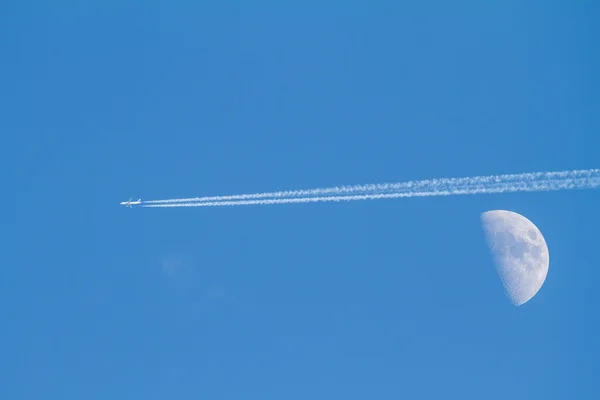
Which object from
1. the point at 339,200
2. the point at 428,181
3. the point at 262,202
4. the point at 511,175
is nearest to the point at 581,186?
the point at 511,175

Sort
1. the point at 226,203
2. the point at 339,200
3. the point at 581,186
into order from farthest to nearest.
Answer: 1. the point at 226,203
2. the point at 339,200
3. the point at 581,186

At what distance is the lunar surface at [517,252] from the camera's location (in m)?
75.3

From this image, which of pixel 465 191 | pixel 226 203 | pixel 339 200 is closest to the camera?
pixel 465 191

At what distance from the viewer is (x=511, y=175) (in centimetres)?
6994

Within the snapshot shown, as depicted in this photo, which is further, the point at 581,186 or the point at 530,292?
the point at 530,292

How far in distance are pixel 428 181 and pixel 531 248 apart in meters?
12.0

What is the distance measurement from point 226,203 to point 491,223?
24.7m

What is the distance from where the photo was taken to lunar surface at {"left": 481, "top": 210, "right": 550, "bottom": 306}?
247 ft

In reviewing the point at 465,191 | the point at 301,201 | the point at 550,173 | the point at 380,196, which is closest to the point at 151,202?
the point at 301,201

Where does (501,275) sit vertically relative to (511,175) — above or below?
below

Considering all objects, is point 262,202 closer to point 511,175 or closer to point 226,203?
point 226,203

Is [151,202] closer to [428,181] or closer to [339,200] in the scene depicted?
[339,200]

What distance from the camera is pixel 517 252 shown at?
7588cm

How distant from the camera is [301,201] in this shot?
7700cm
